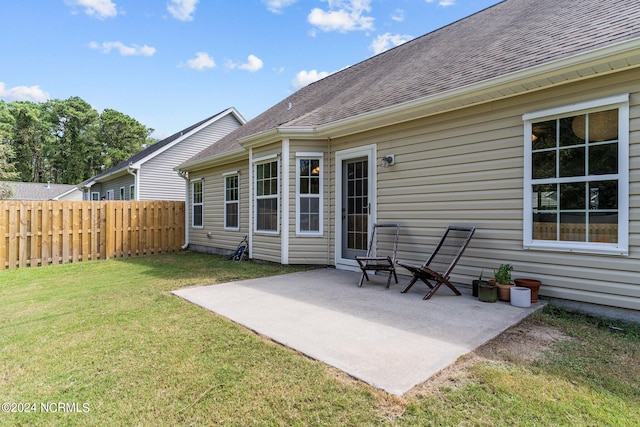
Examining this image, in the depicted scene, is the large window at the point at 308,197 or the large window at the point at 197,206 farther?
the large window at the point at 197,206

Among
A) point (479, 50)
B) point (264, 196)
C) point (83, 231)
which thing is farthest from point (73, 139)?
point (479, 50)

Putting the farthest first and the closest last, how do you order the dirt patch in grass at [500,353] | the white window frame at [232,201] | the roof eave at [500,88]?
1. the white window frame at [232,201]
2. the roof eave at [500,88]
3. the dirt patch in grass at [500,353]

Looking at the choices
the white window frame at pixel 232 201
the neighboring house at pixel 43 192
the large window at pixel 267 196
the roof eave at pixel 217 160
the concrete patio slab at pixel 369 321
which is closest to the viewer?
the concrete patio slab at pixel 369 321

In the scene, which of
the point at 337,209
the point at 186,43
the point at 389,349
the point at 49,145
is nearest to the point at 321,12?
the point at 186,43

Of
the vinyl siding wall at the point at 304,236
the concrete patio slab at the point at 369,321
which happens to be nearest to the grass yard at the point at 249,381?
the concrete patio slab at the point at 369,321

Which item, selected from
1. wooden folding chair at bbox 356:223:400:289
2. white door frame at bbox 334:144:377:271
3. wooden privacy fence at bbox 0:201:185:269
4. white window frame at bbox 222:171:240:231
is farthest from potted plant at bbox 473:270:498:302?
wooden privacy fence at bbox 0:201:185:269

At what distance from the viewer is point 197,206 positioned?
35.8 ft

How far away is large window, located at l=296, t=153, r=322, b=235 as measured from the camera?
677 centimetres

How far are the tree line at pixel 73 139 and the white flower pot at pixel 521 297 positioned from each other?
130 feet

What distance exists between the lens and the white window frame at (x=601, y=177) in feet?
11.2

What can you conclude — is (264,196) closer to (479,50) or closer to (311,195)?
(311,195)

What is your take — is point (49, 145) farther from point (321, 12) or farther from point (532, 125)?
point (532, 125)

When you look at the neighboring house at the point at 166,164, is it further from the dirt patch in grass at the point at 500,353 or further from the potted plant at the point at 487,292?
the dirt patch in grass at the point at 500,353

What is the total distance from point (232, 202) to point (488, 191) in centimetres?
679
